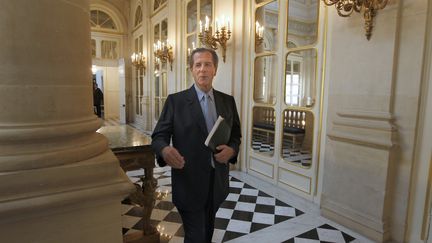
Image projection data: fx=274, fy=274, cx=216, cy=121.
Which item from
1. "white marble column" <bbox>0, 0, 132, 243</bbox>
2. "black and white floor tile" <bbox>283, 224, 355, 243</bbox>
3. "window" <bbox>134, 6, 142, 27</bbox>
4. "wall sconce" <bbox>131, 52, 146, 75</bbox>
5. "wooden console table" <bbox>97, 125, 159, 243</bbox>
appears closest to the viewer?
"white marble column" <bbox>0, 0, 132, 243</bbox>

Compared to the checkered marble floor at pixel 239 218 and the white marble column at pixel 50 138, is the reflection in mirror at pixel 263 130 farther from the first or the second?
the white marble column at pixel 50 138

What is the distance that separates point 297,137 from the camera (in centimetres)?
394

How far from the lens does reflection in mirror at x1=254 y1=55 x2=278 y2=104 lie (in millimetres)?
4305

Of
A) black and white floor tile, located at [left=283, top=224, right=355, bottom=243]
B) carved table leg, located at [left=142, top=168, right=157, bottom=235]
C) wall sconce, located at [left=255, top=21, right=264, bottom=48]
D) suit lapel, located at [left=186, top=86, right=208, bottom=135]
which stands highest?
wall sconce, located at [left=255, top=21, right=264, bottom=48]

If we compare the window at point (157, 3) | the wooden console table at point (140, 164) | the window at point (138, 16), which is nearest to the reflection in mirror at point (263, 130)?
the wooden console table at point (140, 164)

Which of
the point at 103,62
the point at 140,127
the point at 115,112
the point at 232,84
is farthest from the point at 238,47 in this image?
the point at 115,112

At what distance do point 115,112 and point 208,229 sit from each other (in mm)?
13079

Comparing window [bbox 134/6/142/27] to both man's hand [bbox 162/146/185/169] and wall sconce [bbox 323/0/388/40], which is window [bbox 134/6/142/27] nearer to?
wall sconce [bbox 323/0/388/40]

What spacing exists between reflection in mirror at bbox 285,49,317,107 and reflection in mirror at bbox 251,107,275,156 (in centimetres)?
47

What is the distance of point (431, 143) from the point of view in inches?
94.1

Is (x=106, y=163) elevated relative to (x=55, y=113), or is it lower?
lower

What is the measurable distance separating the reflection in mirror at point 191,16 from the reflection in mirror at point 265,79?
8.86 feet

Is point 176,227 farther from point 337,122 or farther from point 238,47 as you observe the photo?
point 238,47

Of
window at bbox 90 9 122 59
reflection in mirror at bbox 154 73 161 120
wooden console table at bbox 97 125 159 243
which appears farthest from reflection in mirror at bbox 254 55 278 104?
window at bbox 90 9 122 59
